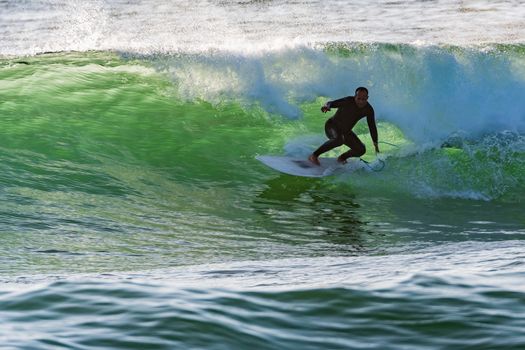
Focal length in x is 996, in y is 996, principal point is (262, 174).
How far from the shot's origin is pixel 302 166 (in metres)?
11.9

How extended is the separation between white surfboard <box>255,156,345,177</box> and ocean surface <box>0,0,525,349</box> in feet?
0.48

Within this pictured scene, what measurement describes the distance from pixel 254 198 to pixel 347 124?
4.59 ft

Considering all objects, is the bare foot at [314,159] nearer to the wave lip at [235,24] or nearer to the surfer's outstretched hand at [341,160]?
the surfer's outstretched hand at [341,160]

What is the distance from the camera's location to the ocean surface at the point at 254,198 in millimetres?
4961

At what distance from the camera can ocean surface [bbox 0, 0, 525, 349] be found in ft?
16.3

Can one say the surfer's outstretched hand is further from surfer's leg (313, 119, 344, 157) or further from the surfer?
surfer's leg (313, 119, 344, 157)

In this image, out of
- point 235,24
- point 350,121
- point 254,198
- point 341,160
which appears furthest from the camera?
point 235,24

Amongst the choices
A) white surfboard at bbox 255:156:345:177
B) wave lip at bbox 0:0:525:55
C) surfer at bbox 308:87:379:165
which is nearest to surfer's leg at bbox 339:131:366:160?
surfer at bbox 308:87:379:165

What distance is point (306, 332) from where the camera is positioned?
4.72 meters

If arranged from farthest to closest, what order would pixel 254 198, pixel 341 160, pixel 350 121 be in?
pixel 341 160 < pixel 350 121 < pixel 254 198

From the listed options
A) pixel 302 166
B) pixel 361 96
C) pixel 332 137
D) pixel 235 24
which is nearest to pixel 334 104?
pixel 361 96

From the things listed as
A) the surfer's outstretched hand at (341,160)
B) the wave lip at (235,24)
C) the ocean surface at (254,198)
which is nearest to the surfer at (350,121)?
the surfer's outstretched hand at (341,160)

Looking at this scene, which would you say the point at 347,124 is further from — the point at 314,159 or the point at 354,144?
the point at 314,159

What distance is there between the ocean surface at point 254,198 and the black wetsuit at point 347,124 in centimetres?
51
